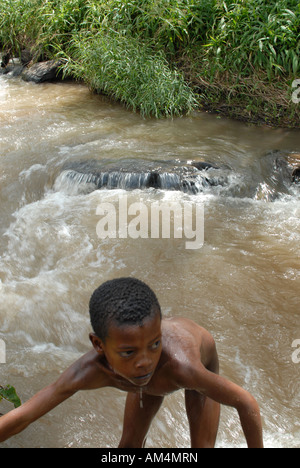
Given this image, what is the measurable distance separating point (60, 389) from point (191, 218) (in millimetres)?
3024

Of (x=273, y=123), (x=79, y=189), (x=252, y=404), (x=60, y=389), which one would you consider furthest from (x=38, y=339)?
(x=273, y=123)

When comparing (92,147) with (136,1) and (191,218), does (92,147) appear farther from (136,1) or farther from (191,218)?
(136,1)

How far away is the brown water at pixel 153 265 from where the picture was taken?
8.40 feet

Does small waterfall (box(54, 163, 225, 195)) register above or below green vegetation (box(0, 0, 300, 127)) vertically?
below

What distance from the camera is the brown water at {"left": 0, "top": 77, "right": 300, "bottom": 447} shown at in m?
2.56

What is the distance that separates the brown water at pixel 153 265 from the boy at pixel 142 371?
57cm

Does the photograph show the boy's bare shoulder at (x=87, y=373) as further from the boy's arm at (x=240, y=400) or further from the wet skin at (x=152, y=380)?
the boy's arm at (x=240, y=400)

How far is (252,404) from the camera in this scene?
64.4 inches

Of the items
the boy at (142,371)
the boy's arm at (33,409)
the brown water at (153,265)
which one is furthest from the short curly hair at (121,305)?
the brown water at (153,265)
